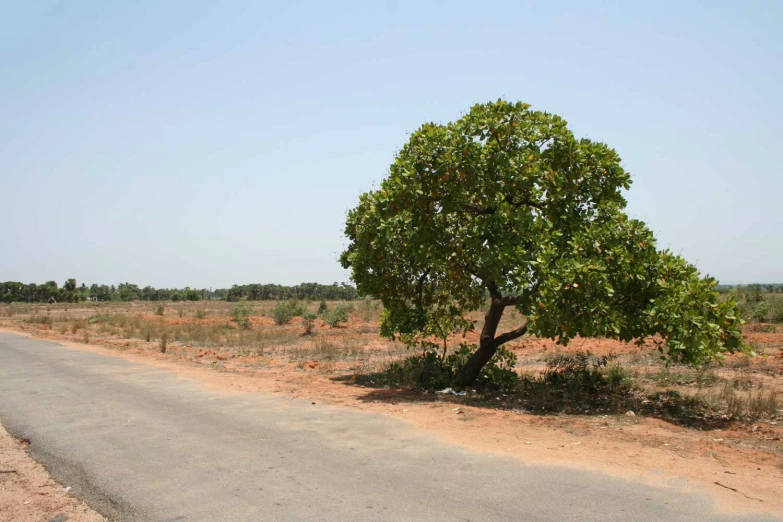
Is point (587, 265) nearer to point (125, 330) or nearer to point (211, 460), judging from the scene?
point (211, 460)

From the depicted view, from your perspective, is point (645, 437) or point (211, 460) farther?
point (645, 437)

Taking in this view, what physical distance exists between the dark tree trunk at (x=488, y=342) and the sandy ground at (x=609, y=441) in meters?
1.47

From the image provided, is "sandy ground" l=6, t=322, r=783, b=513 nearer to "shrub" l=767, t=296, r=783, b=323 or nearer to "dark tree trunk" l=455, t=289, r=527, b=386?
"dark tree trunk" l=455, t=289, r=527, b=386

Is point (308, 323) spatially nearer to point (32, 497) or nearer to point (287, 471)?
point (287, 471)

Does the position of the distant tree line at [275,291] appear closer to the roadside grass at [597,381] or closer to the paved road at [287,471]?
the roadside grass at [597,381]

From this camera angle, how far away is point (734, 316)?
9.02 meters

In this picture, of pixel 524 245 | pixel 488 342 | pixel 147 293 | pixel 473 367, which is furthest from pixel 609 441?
pixel 147 293

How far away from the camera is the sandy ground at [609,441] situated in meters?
6.07

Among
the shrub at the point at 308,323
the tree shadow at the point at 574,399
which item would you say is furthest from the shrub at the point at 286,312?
the tree shadow at the point at 574,399

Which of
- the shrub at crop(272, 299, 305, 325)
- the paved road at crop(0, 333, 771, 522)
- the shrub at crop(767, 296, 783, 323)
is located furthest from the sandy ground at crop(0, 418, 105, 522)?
the shrub at crop(272, 299, 305, 325)

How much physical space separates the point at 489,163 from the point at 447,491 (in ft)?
23.3

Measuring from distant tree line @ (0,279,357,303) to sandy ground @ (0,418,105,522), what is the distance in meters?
79.4

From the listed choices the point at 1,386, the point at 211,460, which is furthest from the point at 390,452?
the point at 1,386

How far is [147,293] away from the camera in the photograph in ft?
360
